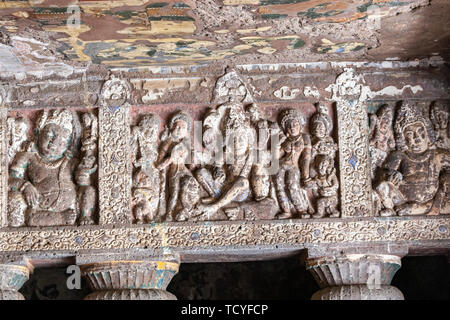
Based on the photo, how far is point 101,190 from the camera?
5.66 m

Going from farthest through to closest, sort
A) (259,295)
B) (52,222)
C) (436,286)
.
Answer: (259,295) < (436,286) < (52,222)

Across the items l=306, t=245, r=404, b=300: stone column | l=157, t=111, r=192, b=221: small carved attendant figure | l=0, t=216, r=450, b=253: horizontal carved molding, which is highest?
l=157, t=111, r=192, b=221: small carved attendant figure

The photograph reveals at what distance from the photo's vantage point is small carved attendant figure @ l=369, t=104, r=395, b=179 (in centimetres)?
577

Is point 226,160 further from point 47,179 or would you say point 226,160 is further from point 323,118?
point 47,179

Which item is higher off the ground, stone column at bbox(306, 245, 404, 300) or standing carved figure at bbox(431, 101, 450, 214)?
standing carved figure at bbox(431, 101, 450, 214)

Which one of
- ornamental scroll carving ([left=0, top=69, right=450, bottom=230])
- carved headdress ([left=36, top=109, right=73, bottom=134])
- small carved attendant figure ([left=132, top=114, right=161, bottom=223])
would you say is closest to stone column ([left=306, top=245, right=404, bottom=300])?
ornamental scroll carving ([left=0, top=69, right=450, bottom=230])

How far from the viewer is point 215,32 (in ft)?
16.9

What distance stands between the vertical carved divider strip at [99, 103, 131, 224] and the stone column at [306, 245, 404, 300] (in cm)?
197

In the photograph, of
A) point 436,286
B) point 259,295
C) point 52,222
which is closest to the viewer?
point 52,222

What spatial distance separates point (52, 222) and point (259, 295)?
3.52m

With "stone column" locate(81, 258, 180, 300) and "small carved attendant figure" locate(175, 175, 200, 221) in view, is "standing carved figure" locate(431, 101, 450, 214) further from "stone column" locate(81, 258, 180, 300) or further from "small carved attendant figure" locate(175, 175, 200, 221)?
"stone column" locate(81, 258, 180, 300)

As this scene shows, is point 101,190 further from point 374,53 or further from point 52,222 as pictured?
point 374,53

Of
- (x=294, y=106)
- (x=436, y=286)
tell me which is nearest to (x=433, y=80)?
(x=294, y=106)

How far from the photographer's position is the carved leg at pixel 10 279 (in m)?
5.54
